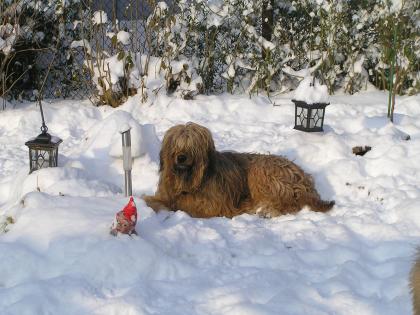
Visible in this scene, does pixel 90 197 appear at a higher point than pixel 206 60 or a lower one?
lower

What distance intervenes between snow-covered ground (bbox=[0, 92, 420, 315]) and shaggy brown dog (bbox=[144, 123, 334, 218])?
16 cm

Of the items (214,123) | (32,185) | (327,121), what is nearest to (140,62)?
(214,123)

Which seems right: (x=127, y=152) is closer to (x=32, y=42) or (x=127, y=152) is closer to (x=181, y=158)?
(x=181, y=158)

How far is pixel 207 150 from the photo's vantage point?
440 centimetres

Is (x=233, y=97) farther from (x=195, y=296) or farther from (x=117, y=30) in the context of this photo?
(x=195, y=296)

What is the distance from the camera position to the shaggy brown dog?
14.2 ft

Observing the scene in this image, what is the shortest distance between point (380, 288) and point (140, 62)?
5350mm

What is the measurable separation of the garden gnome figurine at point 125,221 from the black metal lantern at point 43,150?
1486mm

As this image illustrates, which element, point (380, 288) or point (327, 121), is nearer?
point (380, 288)

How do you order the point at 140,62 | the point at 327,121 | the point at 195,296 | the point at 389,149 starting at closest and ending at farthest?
the point at 195,296 → the point at 389,149 → the point at 327,121 → the point at 140,62

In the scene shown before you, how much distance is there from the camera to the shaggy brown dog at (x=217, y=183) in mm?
4340

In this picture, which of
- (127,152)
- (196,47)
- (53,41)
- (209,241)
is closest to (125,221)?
(209,241)

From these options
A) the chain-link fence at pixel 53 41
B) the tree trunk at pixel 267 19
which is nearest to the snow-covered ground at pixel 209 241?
the chain-link fence at pixel 53 41

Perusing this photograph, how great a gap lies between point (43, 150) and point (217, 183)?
1578mm
